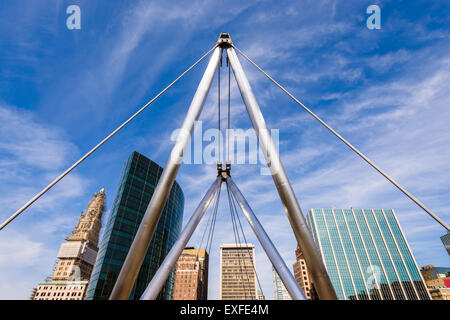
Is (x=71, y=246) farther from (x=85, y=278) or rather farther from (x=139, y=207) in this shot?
(x=139, y=207)

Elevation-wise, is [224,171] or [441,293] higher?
[441,293]

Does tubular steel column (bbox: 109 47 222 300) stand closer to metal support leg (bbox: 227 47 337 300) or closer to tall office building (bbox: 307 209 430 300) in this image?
metal support leg (bbox: 227 47 337 300)

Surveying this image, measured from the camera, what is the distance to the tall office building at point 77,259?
128 metres

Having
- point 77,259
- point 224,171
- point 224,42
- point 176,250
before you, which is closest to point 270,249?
point 176,250

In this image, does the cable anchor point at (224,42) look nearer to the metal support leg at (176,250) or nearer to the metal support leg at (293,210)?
the metal support leg at (293,210)

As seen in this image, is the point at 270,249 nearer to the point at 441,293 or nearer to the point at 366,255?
the point at 366,255

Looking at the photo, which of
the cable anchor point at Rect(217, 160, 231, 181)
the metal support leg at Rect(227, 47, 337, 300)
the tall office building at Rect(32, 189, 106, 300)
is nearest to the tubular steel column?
the metal support leg at Rect(227, 47, 337, 300)

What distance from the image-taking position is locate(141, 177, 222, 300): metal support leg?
711 cm

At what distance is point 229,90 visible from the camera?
1457 cm

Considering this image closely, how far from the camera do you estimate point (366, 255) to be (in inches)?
5300

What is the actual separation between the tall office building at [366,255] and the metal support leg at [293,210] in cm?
14621

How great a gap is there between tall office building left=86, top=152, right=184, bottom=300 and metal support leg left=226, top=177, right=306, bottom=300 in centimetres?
5681

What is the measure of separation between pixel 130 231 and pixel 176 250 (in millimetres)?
61195
